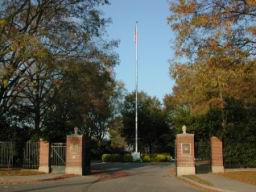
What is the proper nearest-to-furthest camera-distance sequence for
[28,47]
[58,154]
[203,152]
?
[28,47], [58,154], [203,152]

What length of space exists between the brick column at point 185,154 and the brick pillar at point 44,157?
909 cm

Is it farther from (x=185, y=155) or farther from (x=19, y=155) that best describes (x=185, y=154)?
(x=19, y=155)

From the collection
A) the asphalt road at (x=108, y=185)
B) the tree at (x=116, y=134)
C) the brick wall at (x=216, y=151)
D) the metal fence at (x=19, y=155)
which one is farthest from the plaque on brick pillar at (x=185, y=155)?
the tree at (x=116, y=134)

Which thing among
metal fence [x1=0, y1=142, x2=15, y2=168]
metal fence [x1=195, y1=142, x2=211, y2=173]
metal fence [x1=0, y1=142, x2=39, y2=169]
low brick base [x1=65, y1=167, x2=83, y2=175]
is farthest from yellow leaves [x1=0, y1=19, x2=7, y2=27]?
metal fence [x1=195, y1=142, x2=211, y2=173]

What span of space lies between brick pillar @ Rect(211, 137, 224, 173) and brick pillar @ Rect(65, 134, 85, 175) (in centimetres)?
904

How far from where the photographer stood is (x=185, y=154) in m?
36.6

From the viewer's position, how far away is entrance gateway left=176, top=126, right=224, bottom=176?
36.1 meters

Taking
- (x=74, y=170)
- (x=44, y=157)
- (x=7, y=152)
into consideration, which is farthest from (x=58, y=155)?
(x=7, y=152)

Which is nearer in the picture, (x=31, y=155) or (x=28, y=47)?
(x=28, y=47)

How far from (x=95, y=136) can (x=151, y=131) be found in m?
9.50

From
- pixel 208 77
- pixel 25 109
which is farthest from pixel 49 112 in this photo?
pixel 208 77

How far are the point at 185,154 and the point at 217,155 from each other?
2.18m

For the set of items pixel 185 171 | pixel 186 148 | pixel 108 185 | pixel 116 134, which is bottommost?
pixel 108 185

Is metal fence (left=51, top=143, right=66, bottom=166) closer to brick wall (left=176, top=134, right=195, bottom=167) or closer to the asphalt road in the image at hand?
the asphalt road
